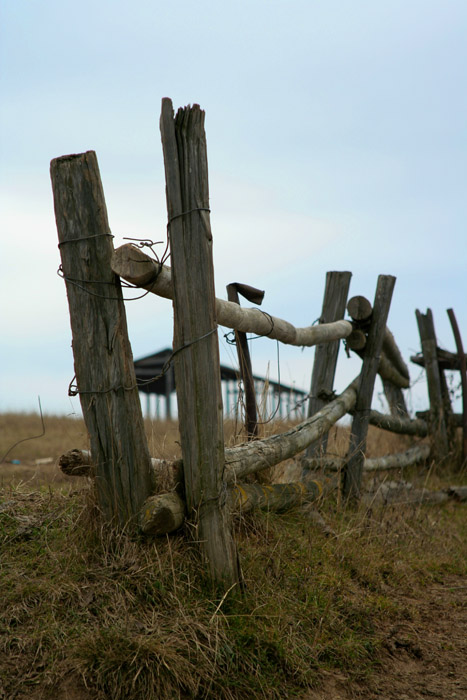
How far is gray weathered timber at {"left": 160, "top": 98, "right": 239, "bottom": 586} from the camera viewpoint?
10.2 ft

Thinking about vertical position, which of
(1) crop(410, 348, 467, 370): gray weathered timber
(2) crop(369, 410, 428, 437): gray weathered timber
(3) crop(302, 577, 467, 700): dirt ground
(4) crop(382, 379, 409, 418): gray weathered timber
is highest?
(1) crop(410, 348, 467, 370): gray weathered timber

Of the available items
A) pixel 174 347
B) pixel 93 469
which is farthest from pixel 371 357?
pixel 93 469

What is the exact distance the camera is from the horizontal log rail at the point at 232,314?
9.95 ft

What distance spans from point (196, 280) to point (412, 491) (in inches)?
164

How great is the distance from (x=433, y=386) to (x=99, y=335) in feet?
20.5

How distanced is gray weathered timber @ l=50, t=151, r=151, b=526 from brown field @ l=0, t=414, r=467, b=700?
265 mm

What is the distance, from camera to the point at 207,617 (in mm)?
2961

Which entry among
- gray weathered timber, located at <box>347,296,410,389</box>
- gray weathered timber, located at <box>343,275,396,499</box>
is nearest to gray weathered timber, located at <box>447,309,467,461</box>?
gray weathered timber, located at <box>347,296,410,389</box>

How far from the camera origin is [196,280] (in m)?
3.12

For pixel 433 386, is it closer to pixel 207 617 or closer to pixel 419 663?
pixel 419 663

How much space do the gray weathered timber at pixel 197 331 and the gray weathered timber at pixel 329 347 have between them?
2865 millimetres

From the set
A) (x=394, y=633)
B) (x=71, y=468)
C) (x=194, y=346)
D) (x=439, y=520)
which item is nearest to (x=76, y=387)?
(x=71, y=468)

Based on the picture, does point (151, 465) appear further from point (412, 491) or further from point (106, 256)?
point (412, 491)

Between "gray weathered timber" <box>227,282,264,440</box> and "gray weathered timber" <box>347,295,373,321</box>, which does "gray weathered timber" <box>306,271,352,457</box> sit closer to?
"gray weathered timber" <box>347,295,373,321</box>
